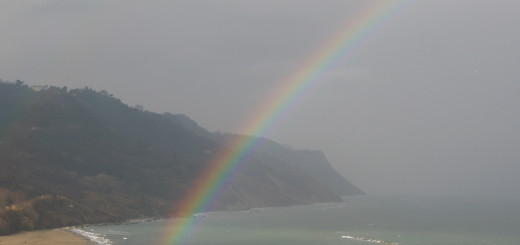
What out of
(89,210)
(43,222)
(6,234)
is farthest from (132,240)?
(89,210)

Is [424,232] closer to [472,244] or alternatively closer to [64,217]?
[472,244]

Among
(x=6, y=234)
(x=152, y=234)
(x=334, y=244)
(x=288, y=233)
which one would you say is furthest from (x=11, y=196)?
(x=334, y=244)

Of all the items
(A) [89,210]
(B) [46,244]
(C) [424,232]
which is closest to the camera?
(B) [46,244]

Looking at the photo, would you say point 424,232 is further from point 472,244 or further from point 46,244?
point 46,244

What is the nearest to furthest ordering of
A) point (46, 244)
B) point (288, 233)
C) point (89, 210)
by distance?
1. point (46, 244)
2. point (288, 233)
3. point (89, 210)

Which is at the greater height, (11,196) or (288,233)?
(11,196)

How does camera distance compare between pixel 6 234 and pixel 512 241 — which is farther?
pixel 512 241
